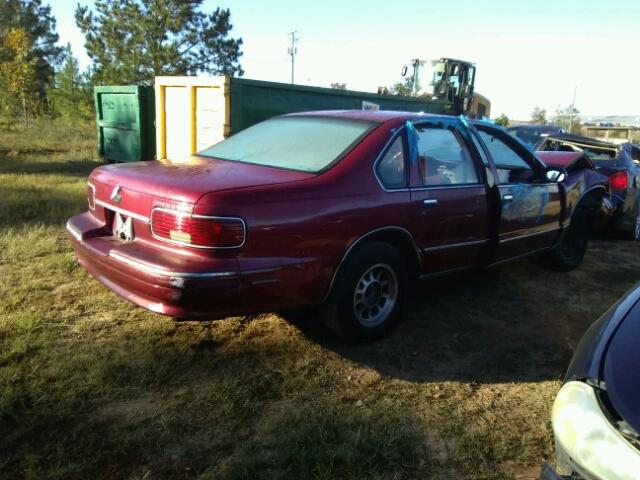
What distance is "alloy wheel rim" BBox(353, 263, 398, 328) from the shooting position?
3.50 meters

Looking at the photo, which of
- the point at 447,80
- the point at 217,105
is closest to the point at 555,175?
the point at 217,105

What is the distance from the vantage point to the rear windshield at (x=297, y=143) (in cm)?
350

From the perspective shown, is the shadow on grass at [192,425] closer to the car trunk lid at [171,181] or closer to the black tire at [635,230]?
the car trunk lid at [171,181]

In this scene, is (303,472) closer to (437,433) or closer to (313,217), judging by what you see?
(437,433)

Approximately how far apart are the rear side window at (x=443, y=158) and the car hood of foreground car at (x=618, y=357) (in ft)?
6.17

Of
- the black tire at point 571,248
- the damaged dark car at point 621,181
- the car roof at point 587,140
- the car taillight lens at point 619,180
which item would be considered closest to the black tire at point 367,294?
the black tire at point 571,248

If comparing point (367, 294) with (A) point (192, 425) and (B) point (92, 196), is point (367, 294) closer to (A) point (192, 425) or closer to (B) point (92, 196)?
(A) point (192, 425)

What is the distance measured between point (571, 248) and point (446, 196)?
101 inches

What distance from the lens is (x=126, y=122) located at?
10398 millimetres

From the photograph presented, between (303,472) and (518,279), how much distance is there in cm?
365

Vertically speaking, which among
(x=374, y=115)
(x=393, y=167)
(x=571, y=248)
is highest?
(x=374, y=115)

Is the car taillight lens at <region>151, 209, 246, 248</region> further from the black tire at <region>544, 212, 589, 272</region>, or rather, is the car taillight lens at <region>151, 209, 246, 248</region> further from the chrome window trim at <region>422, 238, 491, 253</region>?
the black tire at <region>544, 212, 589, 272</region>

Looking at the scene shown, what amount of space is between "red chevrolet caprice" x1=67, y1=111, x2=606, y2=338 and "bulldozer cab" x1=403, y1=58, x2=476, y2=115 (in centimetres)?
1269

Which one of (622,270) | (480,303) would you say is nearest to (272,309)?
(480,303)
